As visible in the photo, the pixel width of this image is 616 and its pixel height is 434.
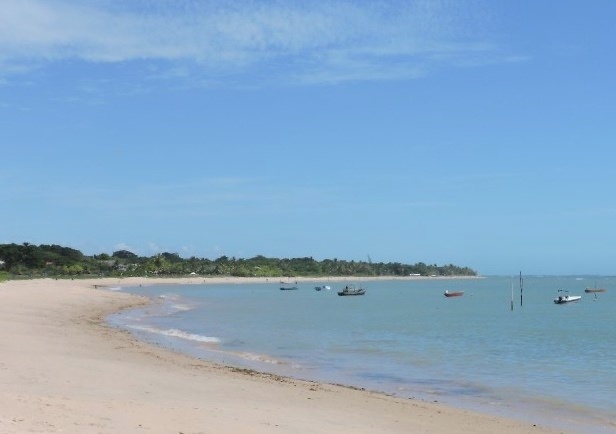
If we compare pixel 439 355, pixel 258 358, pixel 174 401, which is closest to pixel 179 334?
pixel 258 358

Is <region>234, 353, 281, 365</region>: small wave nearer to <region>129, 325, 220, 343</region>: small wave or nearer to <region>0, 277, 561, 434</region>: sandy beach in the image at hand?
<region>0, 277, 561, 434</region>: sandy beach

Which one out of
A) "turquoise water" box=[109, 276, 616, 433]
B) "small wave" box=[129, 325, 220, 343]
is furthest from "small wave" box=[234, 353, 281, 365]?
"small wave" box=[129, 325, 220, 343]

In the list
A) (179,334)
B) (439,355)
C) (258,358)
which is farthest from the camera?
(179,334)

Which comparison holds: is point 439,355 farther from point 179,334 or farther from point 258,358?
point 179,334

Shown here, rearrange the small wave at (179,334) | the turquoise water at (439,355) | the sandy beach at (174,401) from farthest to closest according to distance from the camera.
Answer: the small wave at (179,334)
the turquoise water at (439,355)
the sandy beach at (174,401)

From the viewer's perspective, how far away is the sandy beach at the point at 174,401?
37.8ft

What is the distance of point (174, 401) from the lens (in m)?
14.7

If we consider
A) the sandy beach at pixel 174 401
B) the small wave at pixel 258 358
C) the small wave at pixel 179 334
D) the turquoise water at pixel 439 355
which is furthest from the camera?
the small wave at pixel 179 334

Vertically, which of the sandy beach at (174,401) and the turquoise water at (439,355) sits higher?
the sandy beach at (174,401)

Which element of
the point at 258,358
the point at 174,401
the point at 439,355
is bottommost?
the point at 439,355

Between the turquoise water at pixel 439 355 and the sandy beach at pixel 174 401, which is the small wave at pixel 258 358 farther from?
the sandy beach at pixel 174 401

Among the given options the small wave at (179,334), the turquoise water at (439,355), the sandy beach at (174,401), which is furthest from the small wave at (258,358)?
the small wave at (179,334)

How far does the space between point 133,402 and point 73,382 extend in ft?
10.4

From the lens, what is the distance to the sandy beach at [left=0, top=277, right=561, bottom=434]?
1153 cm
